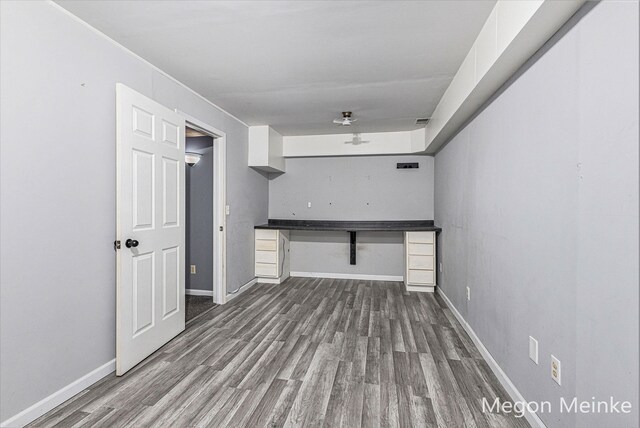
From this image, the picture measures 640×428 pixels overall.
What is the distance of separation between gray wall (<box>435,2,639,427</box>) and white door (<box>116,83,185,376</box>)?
259cm

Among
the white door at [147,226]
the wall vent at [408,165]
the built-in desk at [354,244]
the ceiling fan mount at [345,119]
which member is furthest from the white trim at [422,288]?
the white door at [147,226]

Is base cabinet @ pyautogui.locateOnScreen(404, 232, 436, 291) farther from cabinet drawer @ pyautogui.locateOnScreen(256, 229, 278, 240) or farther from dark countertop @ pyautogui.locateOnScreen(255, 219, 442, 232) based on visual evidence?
cabinet drawer @ pyautogui.locateOnScreen(256, 229, 278, 240)

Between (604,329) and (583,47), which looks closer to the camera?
(604,329)

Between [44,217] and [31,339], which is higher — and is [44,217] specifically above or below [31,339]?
above

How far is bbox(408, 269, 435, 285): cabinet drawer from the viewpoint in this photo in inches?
161

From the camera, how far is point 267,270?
447cm

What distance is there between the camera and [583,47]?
121cm

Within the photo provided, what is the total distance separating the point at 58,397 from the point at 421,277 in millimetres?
3853

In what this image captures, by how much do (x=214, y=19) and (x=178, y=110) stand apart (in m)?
1.19

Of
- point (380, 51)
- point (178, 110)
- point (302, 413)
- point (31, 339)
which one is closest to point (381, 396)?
point (302, 413)

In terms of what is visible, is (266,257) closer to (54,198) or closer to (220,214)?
(220,214)

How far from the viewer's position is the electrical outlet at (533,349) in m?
1.55

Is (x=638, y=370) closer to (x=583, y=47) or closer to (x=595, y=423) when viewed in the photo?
(x=595, y=423)

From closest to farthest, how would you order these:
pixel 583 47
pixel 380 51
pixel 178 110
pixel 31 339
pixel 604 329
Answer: pixel 604 329, pixel 583 47, pixel 31 339, pixel 380 51, pixel 178 110
